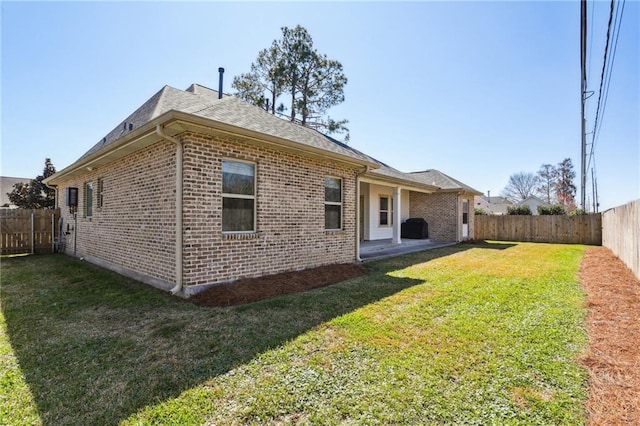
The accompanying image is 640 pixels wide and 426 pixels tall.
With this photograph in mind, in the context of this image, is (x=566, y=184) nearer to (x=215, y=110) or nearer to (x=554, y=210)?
(x=554, y=210)

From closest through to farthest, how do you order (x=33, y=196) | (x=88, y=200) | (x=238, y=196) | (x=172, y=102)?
1. (x=238, y=196)
2. (x=172, y=102)
3. (x=88, y=200)
4. (x=33, y=196)

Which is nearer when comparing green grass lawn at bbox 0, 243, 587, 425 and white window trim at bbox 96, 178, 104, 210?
green grass lawn at bbox 0, 243, 587, 425

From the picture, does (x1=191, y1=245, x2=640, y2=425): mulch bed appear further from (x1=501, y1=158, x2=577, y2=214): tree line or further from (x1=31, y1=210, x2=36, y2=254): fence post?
(x1=501, y1=158, x2=577, y2=214): tree line

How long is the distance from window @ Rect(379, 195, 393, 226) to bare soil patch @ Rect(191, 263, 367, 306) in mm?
7866

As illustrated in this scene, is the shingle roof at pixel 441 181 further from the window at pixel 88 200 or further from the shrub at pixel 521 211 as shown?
the window at pixel 88 200

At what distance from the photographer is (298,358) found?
3.20 m

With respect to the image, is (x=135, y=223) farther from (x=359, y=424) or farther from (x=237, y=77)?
(x=237, y=77)

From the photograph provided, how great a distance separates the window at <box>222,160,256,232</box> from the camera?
5.93 metres

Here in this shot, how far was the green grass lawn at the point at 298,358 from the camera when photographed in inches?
92.8

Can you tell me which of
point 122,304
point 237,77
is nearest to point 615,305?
point 122,304

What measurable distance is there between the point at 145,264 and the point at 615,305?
28.9 ft

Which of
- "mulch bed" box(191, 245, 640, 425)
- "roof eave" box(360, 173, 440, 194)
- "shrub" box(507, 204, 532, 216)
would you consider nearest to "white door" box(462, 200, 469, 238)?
"roof eave" box(360, 173, 440, 194)

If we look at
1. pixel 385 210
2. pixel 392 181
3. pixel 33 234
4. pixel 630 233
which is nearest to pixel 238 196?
pixel 392 181

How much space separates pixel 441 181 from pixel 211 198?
15256 mm
